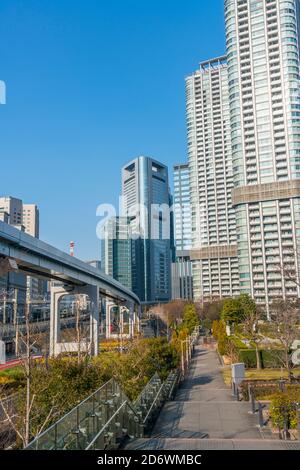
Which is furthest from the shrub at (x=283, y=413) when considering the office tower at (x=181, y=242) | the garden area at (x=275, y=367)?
the office tower at (x=181, y=242)

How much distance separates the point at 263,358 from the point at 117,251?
126514mm

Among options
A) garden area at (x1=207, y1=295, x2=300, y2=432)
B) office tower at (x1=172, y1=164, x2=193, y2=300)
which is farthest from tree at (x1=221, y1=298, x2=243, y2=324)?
office tower at (x1=172, y1=164, x2=193, y2=300)

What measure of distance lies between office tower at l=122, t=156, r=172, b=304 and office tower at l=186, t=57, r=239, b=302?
40978mm

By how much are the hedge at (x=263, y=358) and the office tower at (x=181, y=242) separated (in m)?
113

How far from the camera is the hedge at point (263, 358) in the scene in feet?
90.6

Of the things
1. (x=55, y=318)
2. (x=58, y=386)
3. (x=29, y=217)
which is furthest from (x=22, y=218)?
(x=58, y=386)

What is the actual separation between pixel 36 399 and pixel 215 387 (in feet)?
Result: 45.8

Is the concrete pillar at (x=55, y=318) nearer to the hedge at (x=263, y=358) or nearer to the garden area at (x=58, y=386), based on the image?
the hedge at (x=263, y=358)

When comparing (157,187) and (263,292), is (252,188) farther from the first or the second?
(157,187)

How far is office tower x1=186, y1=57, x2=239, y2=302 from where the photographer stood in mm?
111475

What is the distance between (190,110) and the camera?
122 m

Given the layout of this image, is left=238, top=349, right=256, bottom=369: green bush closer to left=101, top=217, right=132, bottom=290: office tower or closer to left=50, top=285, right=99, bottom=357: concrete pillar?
left=50, top=285, right=99, bottom=357: concrete pillar

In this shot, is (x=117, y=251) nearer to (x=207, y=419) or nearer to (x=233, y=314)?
(x=233, y=314)

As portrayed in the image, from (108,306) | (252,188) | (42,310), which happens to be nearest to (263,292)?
(252,188)
